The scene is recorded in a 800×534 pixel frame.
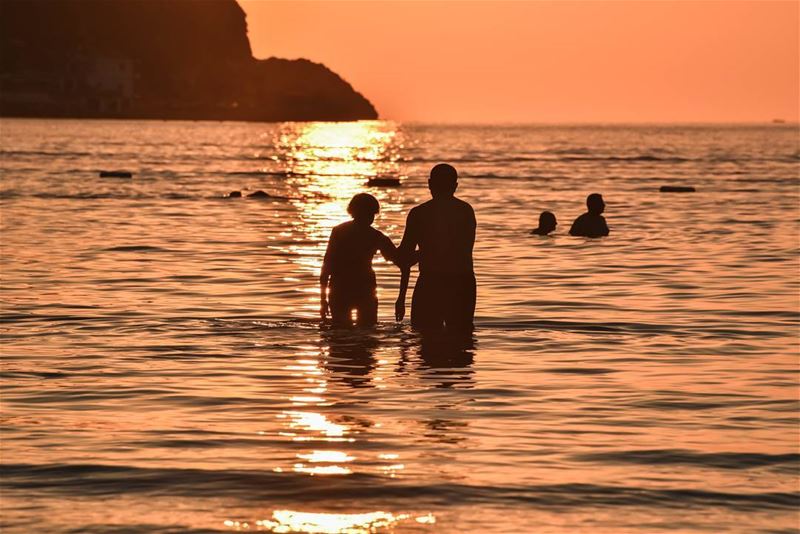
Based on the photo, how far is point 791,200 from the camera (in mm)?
50844

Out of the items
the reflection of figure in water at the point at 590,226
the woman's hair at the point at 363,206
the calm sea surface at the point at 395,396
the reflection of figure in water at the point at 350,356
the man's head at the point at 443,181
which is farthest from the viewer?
the reflection of figure in water at the point at 590,226

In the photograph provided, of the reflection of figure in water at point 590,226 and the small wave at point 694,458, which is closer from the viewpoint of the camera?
the small wave at point 694,458

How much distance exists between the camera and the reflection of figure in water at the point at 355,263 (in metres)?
15.0

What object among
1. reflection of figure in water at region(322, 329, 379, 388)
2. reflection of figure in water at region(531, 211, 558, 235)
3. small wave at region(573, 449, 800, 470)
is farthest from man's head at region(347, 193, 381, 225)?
reflection of figure in water at region(531, 211, 558, 235)

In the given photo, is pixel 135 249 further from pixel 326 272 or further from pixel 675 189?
pixel 675 189

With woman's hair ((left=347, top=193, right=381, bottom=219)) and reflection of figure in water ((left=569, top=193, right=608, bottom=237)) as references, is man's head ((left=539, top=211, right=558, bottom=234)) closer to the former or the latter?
reflection of figure in water ((left=569, top=193, right=608, bottom=237))

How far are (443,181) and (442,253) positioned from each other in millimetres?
741

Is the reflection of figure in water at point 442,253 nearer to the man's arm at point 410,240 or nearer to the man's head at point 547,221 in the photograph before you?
the man's arm at point 410,240

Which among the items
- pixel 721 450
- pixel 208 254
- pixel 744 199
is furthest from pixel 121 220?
pixel 721 450

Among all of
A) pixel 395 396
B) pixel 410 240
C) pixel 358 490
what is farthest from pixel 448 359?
pixel 358 490

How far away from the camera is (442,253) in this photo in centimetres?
1435

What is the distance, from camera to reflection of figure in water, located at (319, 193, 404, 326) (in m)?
15.0

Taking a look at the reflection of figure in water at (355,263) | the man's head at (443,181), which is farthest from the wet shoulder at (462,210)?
the reflection of figure in water at (355,263)

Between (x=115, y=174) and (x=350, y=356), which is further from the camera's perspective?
(x=115, y=174)
